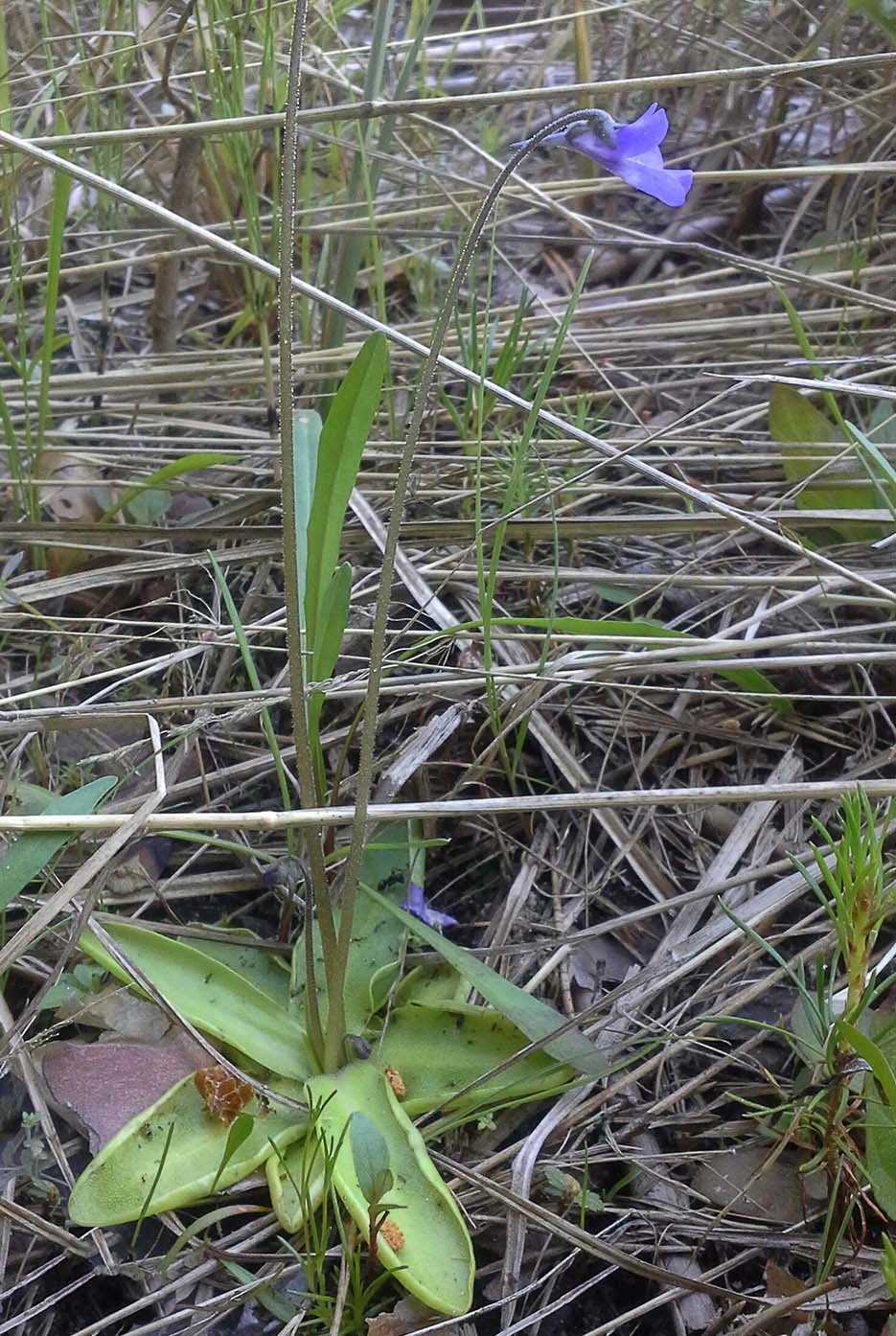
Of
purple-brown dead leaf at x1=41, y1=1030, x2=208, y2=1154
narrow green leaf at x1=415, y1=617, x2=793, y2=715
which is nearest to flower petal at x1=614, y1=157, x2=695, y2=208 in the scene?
narrow green leaf at x1=415, y1=617, x2=793, y2=715

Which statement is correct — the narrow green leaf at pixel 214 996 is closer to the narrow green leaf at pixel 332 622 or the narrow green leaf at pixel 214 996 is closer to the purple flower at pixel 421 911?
the purple flower at pixel 421 911

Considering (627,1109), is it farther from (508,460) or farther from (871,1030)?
(508,460)

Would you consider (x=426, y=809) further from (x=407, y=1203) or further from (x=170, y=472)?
(x=170, y=472)

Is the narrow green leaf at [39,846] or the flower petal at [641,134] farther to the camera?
the narrow green leaf at [39,846]

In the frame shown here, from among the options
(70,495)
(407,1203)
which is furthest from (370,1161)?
(70,495)

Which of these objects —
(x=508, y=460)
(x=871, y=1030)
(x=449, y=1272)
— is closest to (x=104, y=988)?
(x=449, y=1272)

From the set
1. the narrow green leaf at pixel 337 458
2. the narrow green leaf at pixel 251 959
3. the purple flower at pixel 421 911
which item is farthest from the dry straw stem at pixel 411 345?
the narrow green leaf at pixel 251 959

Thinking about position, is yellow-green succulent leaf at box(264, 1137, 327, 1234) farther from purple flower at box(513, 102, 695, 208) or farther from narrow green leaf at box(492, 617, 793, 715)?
purple flower at box(513, 102, 695, 208)
